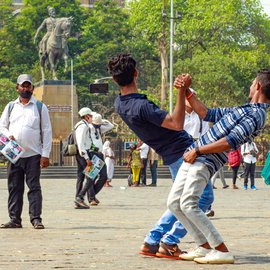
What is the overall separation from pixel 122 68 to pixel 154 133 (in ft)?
1.93

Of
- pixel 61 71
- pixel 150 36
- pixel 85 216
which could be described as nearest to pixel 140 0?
pixel 150 36

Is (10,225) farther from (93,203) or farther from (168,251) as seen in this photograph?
(93,203)

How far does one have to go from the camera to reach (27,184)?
12.3 meters

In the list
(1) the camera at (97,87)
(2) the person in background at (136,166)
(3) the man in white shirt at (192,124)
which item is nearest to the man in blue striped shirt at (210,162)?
(3) the man in white shirt at (192,124)

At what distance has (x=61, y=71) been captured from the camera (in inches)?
3022

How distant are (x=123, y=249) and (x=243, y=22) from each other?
2553 inches

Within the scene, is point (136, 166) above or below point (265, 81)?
below

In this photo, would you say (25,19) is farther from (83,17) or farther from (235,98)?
(235,98)

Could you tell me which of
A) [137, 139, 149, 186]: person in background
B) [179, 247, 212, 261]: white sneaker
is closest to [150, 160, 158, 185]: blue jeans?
[137, 139, 149, 186]: person in background

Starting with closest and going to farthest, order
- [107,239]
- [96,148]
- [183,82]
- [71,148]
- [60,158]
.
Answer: [183,82], [107,239], [71,148], [96,148], [60,158]

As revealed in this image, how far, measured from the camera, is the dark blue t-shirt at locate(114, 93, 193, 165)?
855 centimetres

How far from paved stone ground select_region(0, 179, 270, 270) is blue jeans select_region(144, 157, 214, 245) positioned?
0.69 ft

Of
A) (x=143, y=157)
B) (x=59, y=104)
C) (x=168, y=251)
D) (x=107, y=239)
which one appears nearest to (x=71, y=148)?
(x=107, y=239)

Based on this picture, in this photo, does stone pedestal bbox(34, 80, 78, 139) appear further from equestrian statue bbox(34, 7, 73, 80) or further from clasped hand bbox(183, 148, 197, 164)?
clasped hand bbox(183, 148, 197, 164)
